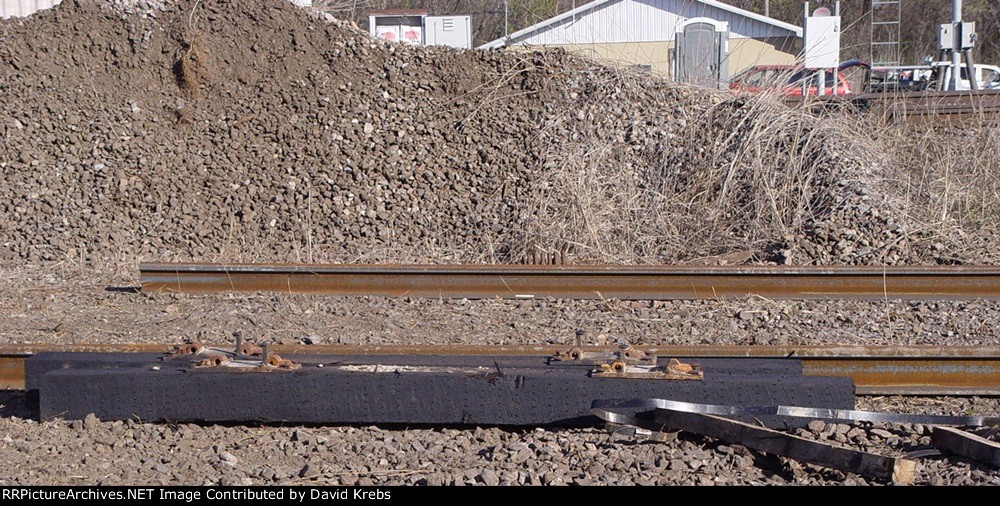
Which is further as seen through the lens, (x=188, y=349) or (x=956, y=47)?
(x=956, y=47)

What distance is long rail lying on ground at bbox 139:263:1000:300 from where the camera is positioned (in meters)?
7.21

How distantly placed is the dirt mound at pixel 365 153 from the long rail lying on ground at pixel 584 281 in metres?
1.05

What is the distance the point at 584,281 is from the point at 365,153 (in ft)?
13.1

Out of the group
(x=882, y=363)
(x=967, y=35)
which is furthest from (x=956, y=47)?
(x=882, y=363)

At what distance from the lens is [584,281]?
741 centimetres

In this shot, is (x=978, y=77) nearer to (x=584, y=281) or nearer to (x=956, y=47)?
(x=956, y=47)

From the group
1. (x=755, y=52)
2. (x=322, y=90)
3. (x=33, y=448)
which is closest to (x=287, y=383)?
(x=33, y=448)

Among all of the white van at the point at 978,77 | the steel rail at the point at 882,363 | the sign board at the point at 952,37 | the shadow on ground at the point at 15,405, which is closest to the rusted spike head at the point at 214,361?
the steel rail at the point at 882,363

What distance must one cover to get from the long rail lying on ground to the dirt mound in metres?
1.05

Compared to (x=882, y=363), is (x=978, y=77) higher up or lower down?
higher up

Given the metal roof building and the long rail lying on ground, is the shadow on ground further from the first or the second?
the metal roof building

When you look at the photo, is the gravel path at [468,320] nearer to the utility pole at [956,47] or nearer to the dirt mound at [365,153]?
the dirt mound at [365,153]

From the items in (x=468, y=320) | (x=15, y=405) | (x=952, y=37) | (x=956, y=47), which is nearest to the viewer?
(x=15, y=405)

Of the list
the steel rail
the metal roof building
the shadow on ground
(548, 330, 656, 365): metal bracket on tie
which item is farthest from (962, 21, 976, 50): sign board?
the shadow on ground
